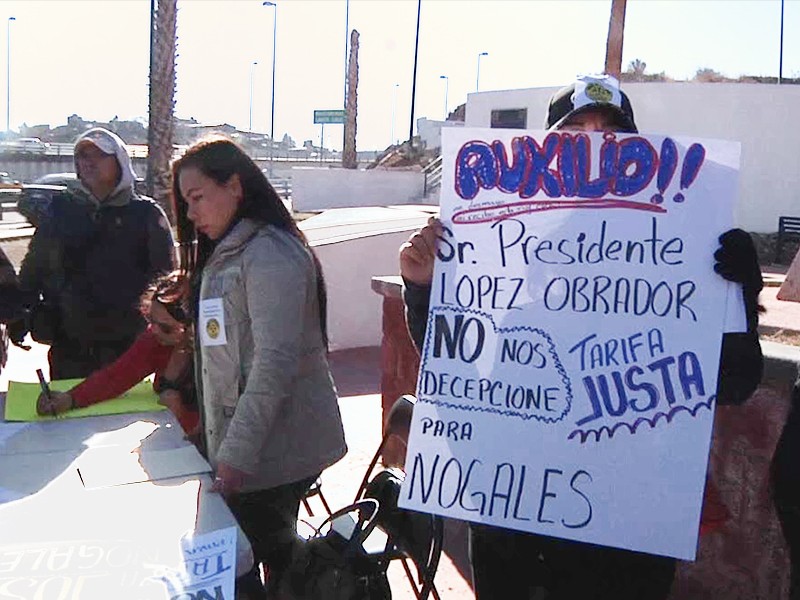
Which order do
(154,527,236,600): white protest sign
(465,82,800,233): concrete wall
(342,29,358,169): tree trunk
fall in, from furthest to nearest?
(342,29,358,169): tree trunk, (465,82,800,233): concrete wall, (154,527,236,600): white protest sign

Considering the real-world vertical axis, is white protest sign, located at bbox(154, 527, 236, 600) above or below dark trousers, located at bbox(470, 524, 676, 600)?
above

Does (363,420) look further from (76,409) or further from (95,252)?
(76,409)

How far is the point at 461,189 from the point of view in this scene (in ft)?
6.54

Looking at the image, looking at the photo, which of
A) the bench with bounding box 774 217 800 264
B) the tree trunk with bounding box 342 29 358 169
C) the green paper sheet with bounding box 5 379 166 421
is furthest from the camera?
the tree trunk with bounding box 342 29 358 169

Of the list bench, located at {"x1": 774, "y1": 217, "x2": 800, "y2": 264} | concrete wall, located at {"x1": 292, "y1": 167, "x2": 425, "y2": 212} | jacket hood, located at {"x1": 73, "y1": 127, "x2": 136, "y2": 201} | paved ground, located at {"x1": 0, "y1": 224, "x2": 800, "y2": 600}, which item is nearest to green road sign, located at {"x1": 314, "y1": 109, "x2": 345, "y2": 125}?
concrete wall, located at {"x1": 292, "y1": 167, "x2": 425, "y2": 212}

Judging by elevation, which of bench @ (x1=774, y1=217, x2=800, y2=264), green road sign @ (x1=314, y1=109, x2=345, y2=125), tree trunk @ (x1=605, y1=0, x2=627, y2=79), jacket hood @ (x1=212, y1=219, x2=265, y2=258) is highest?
green road sign @ (x1=314, y1=109, x2=345, y2=125)

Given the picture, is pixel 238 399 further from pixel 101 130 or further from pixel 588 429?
pixel 101 130

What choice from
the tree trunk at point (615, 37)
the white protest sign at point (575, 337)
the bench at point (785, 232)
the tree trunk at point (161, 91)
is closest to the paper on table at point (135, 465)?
the white protest sign at point (575, 337)

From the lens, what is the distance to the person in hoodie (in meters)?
3.61

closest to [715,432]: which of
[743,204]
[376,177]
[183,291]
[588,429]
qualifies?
[588,429]

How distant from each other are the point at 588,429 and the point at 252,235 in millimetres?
1026

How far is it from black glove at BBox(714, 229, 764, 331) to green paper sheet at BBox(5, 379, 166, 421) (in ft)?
6.10

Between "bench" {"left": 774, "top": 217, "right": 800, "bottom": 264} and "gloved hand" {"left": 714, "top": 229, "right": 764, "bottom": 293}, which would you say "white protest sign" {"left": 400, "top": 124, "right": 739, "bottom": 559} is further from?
"bench" {"left": 774, "top": 217, "right": 800, "bottom": 264}

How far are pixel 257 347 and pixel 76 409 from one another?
0.92 metres
